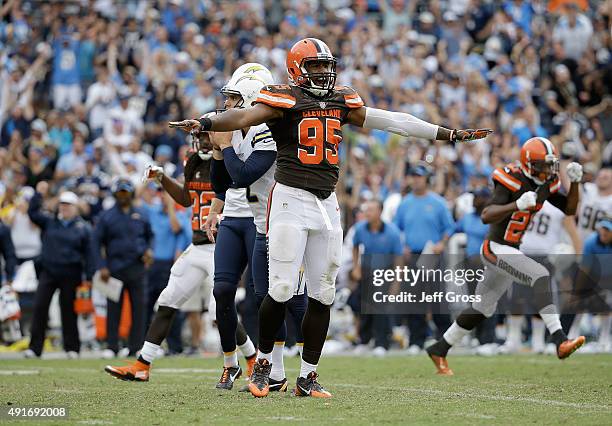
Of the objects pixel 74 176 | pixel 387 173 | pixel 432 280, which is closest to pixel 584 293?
pixel 432 280

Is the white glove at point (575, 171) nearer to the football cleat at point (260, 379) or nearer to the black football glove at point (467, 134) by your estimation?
the black football glove at point (467, 134)

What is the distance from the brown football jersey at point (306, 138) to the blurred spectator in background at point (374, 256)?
18.9ft

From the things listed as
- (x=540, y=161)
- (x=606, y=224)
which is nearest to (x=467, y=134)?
(x=540, y=161)

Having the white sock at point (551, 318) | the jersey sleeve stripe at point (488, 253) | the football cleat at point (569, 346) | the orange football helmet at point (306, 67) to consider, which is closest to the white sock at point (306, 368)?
the orange football helmet at point (306, 67)

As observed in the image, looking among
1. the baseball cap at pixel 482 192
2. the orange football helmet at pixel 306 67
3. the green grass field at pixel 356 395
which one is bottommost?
the green grass field at pixel 356 395

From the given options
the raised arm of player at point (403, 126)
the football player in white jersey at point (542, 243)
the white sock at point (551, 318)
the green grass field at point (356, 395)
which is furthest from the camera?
the football player in white jersey at point (542, 243)

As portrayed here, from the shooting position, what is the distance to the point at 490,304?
30.9 ft

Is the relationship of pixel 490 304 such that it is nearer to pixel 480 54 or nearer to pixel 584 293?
pixel 584 293

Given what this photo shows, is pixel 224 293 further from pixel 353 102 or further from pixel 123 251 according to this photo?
pixel 123 251

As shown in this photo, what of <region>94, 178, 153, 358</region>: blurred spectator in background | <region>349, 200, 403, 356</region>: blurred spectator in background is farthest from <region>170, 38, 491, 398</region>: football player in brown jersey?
<region>94, 178, 153, 358</region>: blurred spectator in background

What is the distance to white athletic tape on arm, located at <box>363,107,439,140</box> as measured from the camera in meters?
7.17

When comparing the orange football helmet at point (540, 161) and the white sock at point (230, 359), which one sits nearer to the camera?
the white sock at point (230, 359)

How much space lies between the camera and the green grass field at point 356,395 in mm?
6035

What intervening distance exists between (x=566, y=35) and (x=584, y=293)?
25.3 ft
